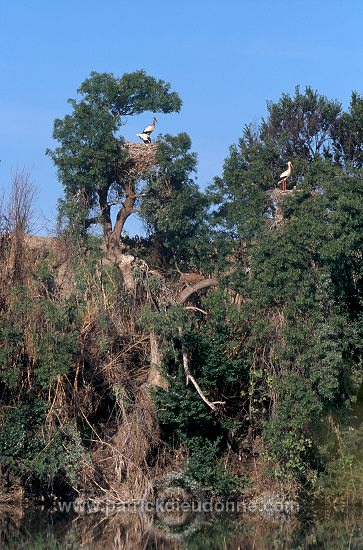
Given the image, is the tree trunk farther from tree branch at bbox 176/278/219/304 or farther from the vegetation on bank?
tree branch at bbox 176/278/219/304

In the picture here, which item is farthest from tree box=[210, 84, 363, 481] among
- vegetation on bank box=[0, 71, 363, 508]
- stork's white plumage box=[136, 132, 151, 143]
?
stork's white plumage box=[136, 132, 151, 143]

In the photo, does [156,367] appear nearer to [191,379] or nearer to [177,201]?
[191,379]

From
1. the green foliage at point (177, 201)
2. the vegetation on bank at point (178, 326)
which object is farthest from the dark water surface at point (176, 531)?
the green foliage at point (177, 201)

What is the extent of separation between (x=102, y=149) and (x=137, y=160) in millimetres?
1039

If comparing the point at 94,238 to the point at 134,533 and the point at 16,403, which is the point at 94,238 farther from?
the point at 134,533

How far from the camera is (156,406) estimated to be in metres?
19.8

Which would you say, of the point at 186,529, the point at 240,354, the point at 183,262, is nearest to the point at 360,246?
the point at 240,354

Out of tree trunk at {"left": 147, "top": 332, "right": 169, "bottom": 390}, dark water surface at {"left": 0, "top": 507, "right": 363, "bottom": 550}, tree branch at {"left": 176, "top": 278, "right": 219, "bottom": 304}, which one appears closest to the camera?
dark water surface at {"left": 0, "top": 507, "right": 363, "bottom": 550}

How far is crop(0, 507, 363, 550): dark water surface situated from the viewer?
15.8 metres

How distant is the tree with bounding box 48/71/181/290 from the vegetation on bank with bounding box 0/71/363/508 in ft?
0.12

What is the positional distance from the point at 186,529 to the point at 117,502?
2.32 metres

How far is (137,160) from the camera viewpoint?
2214 centimetres

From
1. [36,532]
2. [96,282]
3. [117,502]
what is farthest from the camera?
[96,282]

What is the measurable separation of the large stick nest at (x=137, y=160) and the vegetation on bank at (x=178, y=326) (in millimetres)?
55
